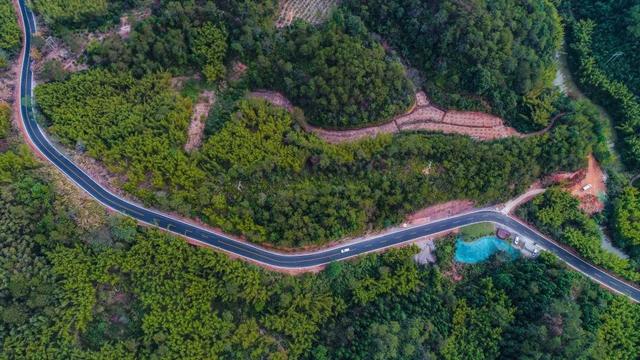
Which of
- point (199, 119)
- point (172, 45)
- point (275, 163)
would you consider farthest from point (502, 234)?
point (172, 45)

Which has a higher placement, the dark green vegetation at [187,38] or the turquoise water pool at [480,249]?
the dark green vegetation at [187,38]

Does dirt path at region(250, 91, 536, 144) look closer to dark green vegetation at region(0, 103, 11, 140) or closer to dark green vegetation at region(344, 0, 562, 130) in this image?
dark green vegetation at region(344, 0, 562, 130)

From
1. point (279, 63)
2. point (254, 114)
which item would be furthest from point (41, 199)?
point (279, 63)

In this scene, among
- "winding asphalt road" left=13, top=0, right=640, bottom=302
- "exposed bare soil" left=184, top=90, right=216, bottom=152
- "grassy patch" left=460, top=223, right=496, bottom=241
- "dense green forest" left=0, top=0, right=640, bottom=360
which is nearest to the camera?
"dense green forest" left=0, top=0, right=640, bottom=360

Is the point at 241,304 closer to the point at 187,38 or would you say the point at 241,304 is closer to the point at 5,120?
the point at 187,38

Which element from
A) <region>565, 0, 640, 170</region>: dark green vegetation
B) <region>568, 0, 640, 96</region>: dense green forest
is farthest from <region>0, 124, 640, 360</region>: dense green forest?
<region>568, 0, 640, 96</region>: dense green forest

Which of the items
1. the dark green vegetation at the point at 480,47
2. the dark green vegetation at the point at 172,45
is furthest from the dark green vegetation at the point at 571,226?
the dark green vegetation at the point at 172,45

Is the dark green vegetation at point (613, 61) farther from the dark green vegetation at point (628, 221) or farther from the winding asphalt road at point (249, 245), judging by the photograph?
the winding asphalt road at point (249, 245)
